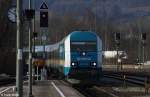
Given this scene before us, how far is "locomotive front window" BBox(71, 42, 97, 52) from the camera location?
135ft

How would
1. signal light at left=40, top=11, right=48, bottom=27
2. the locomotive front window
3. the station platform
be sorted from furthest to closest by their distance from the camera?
1. the locomotive front window
2. the station platform
3. signal light at left=40, top=11, right=48, bottom=27

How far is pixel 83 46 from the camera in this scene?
41.3 meters

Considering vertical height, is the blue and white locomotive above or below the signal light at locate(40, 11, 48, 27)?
below

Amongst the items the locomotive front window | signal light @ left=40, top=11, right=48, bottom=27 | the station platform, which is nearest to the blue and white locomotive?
the locomotive front window

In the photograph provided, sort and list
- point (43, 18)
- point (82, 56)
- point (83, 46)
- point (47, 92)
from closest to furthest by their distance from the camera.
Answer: point (43, 18) → point (47, 92) → point (82, 56) → point (83, 46)

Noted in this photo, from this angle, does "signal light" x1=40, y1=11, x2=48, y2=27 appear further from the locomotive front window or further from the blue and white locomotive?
the locomotive front window

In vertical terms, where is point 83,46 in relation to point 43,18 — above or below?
below

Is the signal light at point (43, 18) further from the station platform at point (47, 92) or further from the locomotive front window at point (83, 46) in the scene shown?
the locomotive front window at point (83, 46)

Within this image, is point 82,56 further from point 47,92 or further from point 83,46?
point 47,92

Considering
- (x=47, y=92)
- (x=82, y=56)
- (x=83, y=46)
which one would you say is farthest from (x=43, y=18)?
(x=83, y=46)

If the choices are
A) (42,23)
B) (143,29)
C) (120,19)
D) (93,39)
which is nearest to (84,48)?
(93,39)

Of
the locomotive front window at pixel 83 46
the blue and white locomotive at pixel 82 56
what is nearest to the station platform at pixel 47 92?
the blue and white locomotive at pixel 82 56

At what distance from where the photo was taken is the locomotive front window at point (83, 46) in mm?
41062

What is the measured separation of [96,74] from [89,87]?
2871 mm
